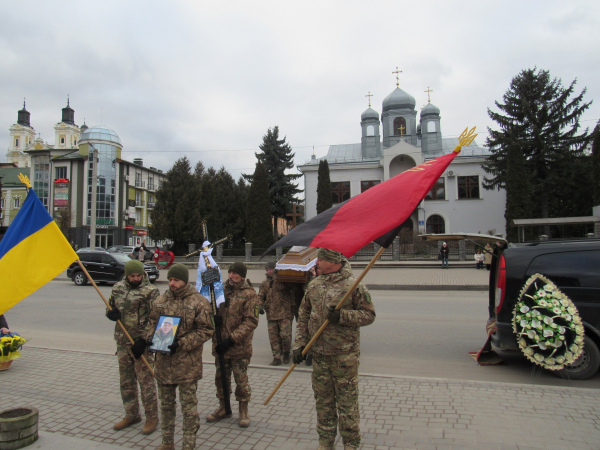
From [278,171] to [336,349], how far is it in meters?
41.5

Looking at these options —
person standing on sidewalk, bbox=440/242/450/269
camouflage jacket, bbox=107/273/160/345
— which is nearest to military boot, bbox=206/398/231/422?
camouflage jacket, bbox=107/273/160/345

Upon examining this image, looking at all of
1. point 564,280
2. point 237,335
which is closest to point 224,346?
point 237,335

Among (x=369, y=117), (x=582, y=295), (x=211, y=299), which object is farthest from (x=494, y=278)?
(x=369, y=117)

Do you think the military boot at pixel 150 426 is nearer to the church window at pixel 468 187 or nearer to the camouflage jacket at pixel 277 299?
the camouflage jacket at pixel 277 299

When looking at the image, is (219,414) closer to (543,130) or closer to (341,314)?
(341,314)

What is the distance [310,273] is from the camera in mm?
6426

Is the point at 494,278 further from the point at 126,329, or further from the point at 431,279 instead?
the point at 431,279

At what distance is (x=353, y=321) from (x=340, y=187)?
4246 cm

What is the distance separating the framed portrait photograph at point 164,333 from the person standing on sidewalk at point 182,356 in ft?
0.12

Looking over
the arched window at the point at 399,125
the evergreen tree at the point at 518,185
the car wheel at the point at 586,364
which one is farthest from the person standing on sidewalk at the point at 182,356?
the arched window at the point at 399,125

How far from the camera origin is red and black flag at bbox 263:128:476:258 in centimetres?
345

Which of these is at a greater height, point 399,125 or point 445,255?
point 399,125

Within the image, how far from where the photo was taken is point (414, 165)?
4469cm

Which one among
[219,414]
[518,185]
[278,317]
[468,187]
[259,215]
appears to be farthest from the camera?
[468,187]
